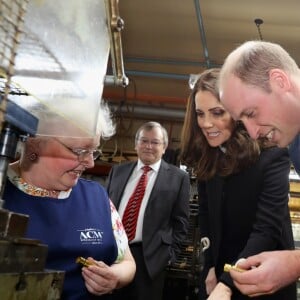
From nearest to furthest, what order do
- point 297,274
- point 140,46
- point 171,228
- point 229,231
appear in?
point 297,274 → point 229,231 → point 171,228 → point 140,46

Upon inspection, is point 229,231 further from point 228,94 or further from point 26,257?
point 26,257

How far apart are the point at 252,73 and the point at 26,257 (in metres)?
0.99

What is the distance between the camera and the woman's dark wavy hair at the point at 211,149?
5.41 ft

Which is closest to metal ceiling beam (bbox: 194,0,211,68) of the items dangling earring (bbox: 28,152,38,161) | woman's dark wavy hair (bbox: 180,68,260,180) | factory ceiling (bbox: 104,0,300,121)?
factory ceiling (bbox: 104,0,300,121)

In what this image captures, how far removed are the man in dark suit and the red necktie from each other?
3cm

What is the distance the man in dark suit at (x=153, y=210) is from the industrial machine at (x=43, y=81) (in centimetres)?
167

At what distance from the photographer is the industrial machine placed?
605 mm

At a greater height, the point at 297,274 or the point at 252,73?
the point at 252,73

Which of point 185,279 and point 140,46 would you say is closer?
point 185,279

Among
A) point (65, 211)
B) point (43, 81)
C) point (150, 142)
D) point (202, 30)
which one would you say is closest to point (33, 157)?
point (65, 211)

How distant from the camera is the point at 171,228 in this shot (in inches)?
117

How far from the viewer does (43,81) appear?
939 millimetres

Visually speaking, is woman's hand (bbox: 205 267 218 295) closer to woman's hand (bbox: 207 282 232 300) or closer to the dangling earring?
woman's hand (bbox: 207 282 232 300)

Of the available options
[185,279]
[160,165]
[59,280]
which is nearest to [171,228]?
[160,165]
